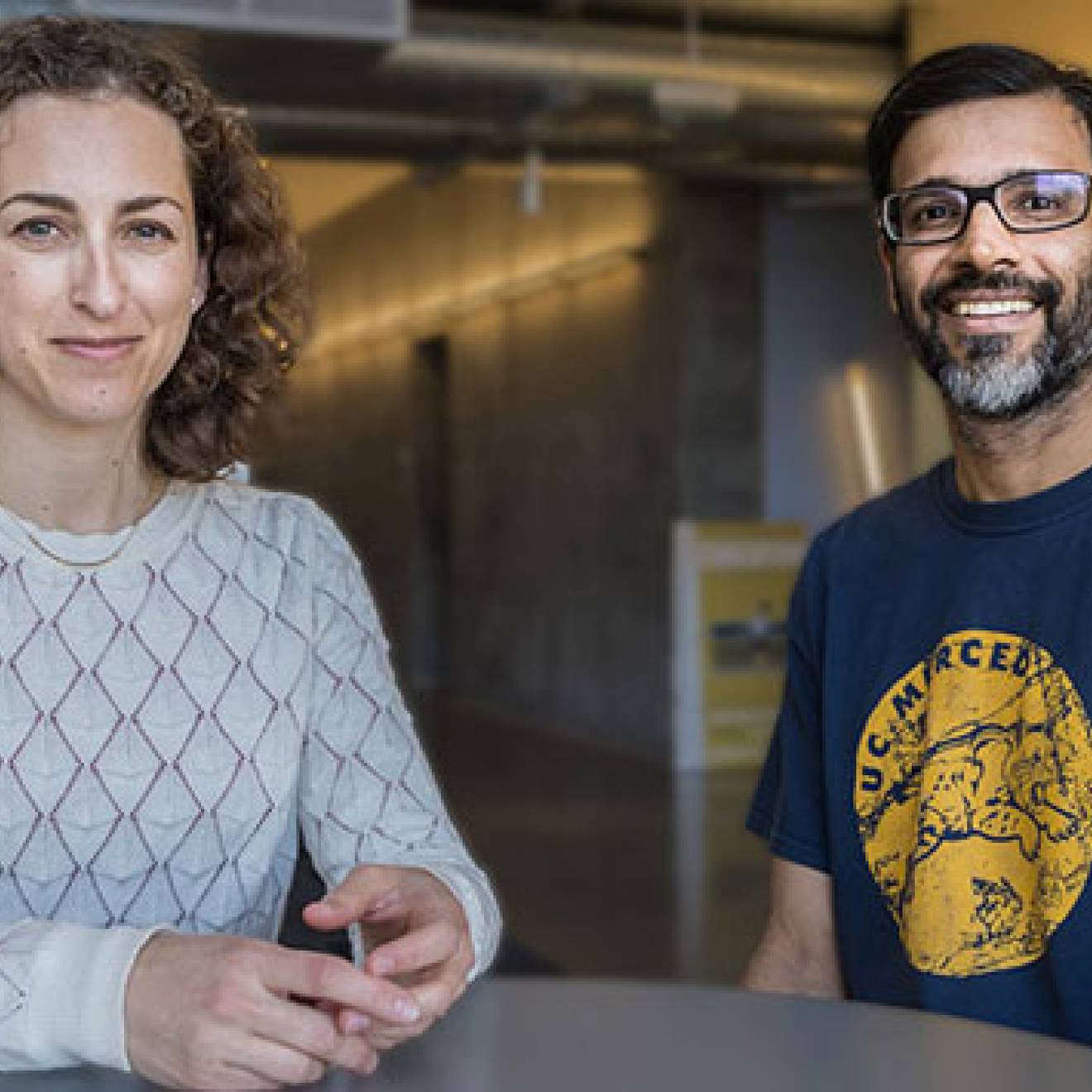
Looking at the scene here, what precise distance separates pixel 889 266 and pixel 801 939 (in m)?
0.64

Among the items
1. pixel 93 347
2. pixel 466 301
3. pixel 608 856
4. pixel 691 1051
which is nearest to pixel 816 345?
pixel 466 301

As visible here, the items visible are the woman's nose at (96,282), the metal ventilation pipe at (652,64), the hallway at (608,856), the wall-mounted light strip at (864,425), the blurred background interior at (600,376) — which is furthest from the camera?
the wall-mounted light strip at (864,425)

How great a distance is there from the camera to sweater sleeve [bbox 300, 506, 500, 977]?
142 cm

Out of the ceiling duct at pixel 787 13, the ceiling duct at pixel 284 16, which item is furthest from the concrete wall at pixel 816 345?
the ceiling duct at pixel 284 16

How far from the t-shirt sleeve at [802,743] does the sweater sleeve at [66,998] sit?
29.6 inches

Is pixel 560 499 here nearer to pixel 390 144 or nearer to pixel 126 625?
pixel 390 144

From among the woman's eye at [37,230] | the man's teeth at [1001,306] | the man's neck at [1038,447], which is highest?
the man's teeth at [1001,306]

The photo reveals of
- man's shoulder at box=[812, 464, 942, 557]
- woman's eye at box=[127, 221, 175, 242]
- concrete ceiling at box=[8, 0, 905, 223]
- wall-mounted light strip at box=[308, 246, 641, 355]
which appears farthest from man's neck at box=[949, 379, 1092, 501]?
wall-mounted light strip at box=[308, 246, 641, 355]

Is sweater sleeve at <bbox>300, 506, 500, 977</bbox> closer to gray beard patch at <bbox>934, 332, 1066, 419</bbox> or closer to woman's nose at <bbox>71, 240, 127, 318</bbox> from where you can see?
woman's nose at <bbox>71, 240, 127, 318</bbox>

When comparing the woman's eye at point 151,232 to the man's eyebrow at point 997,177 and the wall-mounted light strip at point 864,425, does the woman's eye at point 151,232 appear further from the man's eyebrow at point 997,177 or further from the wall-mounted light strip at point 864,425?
the wall-mounted light strip at point 864,425

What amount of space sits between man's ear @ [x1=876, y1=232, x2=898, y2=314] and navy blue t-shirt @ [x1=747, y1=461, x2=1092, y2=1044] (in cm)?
17

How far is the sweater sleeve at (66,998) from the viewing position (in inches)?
44.2

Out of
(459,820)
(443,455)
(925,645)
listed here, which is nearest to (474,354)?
(443,455)

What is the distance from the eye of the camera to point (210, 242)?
1.53 m
